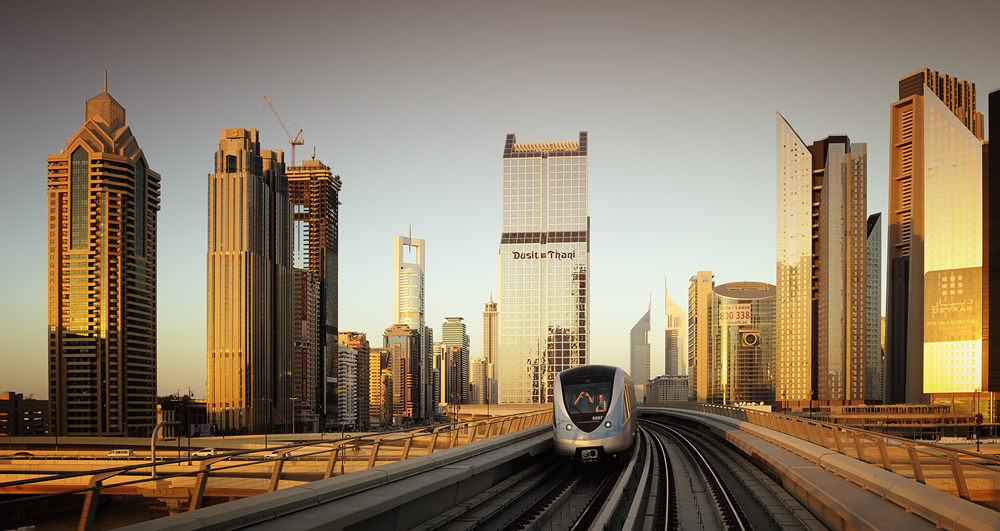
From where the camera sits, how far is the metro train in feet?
73.4

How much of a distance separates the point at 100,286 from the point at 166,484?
6983 inches

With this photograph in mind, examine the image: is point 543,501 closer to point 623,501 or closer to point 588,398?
point 623,501

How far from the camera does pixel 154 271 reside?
17975 cm

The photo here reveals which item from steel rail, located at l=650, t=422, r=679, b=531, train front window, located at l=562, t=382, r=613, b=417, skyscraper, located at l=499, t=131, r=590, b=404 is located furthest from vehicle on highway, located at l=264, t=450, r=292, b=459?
skyscraper, located at l=499, t=131, r=590, b=404

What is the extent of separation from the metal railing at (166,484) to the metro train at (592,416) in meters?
9.17

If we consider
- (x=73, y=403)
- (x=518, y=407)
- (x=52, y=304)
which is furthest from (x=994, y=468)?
(x=52, y=304)

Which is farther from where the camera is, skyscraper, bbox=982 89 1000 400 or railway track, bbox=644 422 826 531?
skyscraper, bbox=982 89 1000 400

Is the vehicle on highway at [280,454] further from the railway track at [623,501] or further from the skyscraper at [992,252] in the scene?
the skyscraper at [992,252]

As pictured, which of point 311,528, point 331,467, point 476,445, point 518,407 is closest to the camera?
point 311,528

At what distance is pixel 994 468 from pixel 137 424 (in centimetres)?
17593

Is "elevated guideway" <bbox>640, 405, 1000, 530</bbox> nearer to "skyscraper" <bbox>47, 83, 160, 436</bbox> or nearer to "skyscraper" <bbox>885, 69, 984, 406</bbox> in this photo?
"skyscraper" <bbox>885, 69, 984, 406</bbox>

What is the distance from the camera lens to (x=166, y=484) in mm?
8797

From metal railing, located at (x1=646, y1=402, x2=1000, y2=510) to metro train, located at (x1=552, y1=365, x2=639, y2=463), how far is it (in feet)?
19.5

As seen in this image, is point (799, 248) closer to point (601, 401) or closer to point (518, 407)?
point (518, 407)
